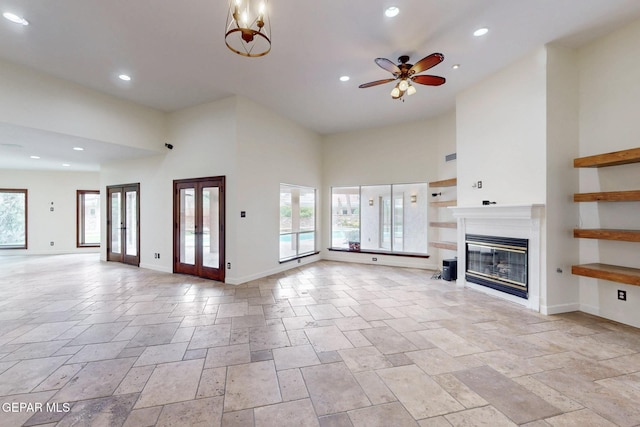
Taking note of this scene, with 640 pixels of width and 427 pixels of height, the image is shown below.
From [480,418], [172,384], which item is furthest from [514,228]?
[172,384]

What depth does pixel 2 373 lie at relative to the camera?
2357 millimetres

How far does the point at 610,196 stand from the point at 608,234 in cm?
45

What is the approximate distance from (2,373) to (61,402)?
2.92 ft

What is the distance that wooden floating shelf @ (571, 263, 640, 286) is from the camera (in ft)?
9.95

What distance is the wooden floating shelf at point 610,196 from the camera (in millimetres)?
3090

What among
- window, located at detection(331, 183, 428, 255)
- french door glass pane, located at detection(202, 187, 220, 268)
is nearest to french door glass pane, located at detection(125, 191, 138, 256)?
french door glass pane, located at detection(202, 187, 220, 268)

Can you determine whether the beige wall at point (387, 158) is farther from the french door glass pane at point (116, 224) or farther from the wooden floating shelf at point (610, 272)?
the french door glass pane at point (116, 224)

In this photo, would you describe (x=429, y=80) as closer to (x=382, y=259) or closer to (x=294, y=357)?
(x=294, y=357)

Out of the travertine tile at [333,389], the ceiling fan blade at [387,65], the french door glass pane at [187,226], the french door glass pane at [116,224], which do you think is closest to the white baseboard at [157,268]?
the french door glass pane at [187,226]

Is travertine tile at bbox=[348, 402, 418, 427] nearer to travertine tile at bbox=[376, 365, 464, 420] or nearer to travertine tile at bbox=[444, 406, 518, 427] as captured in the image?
travertine tile at bbox=[376, 365, 464, 420]

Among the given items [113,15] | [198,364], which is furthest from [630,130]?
[113,15]

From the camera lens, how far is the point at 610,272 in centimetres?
322

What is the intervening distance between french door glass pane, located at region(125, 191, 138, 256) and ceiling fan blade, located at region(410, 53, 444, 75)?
6848mm

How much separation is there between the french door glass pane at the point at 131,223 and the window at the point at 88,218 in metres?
4.13
